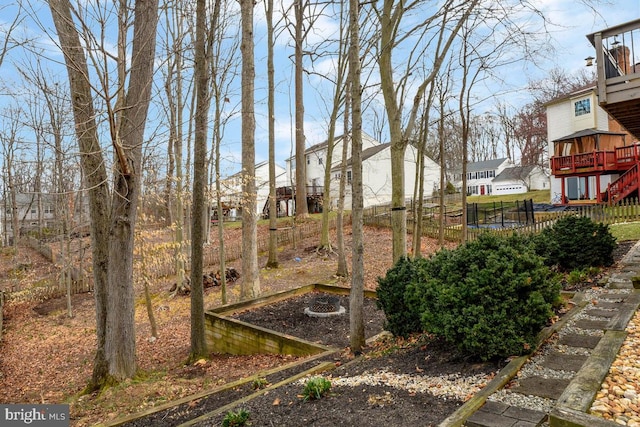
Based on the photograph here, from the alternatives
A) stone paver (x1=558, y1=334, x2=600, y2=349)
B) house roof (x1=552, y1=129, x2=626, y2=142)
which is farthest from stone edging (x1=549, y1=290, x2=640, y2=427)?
house roof (x1=552, y1=129, x2=626, y2=142)

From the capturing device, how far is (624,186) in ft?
63.9

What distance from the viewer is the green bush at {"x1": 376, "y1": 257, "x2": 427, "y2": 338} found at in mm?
5215

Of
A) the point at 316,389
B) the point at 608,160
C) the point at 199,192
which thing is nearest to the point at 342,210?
the point at 199,192

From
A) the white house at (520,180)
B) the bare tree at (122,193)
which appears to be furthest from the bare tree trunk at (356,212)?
the white house at (520,180)

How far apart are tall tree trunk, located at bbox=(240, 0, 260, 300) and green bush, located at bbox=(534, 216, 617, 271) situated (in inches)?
261

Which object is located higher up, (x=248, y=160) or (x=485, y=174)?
(x=485, y=174)

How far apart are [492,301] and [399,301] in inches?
62.1

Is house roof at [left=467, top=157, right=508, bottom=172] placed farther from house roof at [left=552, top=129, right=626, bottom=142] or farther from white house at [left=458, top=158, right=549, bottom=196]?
house roof at [left=552, top=129, right=626, bottom=142]

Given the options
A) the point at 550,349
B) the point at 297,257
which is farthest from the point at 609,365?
the point at 297,257

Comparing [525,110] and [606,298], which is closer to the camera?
[606,298]

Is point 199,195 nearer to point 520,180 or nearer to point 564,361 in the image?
point 564,361

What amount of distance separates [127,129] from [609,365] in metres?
6.70

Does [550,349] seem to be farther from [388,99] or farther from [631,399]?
[388,99]

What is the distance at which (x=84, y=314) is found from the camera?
12703mm
